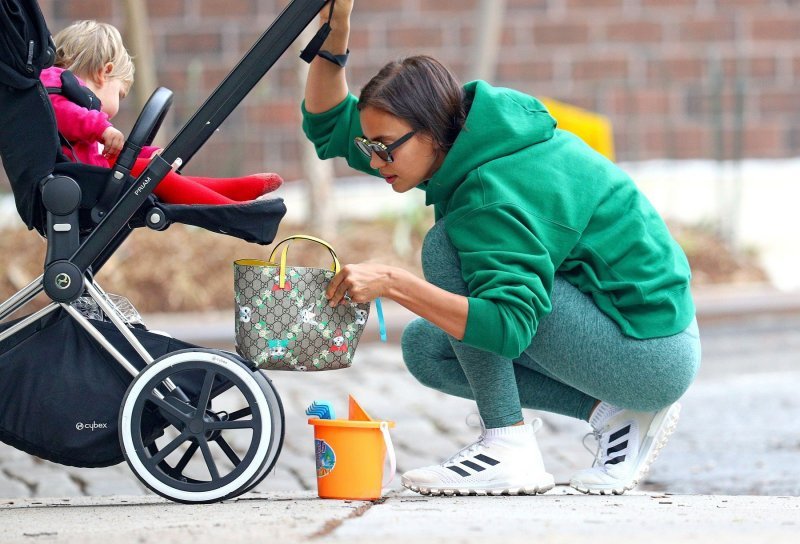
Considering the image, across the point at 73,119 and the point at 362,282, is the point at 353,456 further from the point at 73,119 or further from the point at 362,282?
the point at 73,119

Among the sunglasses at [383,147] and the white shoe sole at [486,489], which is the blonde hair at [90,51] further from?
the white shoe sole at [486,489]

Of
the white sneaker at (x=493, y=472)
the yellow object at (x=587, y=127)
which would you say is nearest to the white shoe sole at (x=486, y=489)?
the white sneaker at (x=493, y=472)

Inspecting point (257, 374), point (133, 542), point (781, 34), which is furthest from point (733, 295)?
point (133, 542)

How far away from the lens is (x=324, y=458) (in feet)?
11.0

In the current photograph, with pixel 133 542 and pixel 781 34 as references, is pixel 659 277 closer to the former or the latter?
pixel 133 542

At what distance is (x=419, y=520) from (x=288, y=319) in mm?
601

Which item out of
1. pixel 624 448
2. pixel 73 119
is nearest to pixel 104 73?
pixel 73 119

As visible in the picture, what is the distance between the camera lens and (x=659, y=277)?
3.41 meters

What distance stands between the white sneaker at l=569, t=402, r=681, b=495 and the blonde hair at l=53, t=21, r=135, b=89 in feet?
5.11

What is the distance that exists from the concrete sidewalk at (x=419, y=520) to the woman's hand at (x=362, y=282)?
19.5 inches

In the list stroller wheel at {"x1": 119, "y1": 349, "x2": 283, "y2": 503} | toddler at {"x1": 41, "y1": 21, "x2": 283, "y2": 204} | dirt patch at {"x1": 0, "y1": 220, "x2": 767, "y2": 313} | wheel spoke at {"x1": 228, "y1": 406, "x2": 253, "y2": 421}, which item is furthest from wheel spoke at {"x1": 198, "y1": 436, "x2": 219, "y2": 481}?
dirt patch at {"x1": 0, "y1": 220, "x2": 767, "y2": 313}

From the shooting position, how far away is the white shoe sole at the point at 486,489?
3.43m

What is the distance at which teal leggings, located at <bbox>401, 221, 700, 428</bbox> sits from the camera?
3414 mm

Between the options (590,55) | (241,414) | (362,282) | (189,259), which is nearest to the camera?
(362,282)
